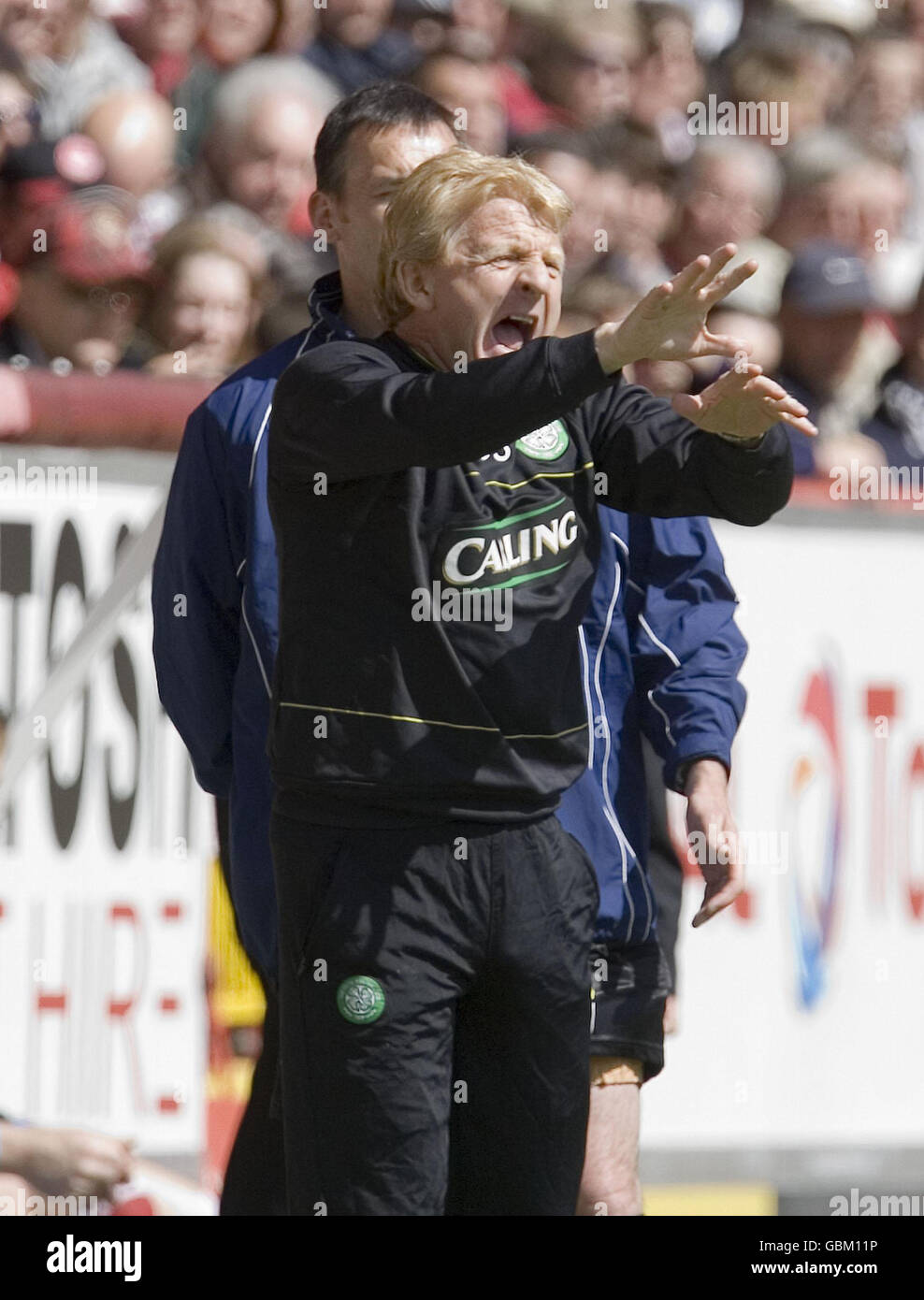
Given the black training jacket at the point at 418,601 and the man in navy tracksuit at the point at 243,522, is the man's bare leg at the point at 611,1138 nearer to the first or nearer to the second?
the man in navy tracksuit at the point at 243,522

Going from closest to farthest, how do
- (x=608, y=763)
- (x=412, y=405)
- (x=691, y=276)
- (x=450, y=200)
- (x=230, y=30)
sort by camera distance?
(x=691, y=276) → (x=412, y=405) → (x=450, y=200) → (x=608, y=763) → (x=230, y=30)

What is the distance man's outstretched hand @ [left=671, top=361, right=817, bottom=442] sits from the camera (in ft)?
7.38

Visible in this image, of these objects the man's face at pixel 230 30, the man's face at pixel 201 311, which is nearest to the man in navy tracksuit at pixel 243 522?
the man's face at pixel 201 311

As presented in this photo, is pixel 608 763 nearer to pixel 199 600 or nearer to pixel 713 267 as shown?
pixel 199 600

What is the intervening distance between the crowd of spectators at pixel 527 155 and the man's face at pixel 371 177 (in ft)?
4.77

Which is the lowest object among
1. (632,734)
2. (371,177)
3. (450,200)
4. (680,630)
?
(632,734)

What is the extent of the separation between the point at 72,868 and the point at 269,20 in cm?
320

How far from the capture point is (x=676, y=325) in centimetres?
213

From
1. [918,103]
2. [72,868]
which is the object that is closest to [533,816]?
[72,868]

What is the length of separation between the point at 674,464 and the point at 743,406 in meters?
0.19

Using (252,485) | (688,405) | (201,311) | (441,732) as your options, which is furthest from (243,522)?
(201,311)

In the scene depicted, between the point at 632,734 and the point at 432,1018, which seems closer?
the point at 432,1018

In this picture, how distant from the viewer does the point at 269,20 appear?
240 inches

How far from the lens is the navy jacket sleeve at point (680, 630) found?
2.98 meters
